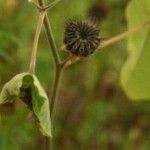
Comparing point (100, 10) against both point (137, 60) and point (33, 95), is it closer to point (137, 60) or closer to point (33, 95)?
point (137, 60)

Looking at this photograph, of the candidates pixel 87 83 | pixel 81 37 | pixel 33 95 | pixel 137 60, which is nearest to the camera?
pixel 33 95

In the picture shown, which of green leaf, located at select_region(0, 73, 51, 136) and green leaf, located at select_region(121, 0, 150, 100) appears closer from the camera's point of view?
green leaf, located at select_region(0, 73, 51, 136)

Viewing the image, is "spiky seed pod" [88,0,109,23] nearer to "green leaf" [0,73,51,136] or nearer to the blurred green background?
the blurred green background

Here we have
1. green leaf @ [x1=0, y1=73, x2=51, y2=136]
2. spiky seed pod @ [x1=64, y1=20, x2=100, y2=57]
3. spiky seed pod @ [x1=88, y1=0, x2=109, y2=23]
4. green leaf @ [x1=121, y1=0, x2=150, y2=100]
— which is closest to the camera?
green leaf @ [x1=0, y1=73, x2=51, y2=136]

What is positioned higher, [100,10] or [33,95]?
[33,95]

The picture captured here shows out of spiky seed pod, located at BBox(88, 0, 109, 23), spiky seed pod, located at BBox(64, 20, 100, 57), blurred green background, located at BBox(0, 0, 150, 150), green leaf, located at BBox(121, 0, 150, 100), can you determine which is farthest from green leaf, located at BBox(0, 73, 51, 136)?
spiky seed pod, located at BBox(88, 0, 109, 23)

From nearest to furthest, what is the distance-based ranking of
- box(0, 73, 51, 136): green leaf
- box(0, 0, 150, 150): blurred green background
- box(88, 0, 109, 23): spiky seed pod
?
box(0, 73, 51, 136): green leaf
box(0, 0, 150, 150): blurred green background
box(88, 0, 109, 23): spiky seed pod

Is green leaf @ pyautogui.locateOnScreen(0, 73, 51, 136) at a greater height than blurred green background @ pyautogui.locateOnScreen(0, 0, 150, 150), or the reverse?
green leaf @ pyautogui.locateOnScreen(0, 73, 51, 136)

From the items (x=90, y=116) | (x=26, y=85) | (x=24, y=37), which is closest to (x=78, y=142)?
(x=90, y=116)

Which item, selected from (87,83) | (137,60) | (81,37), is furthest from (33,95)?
(87,83)
